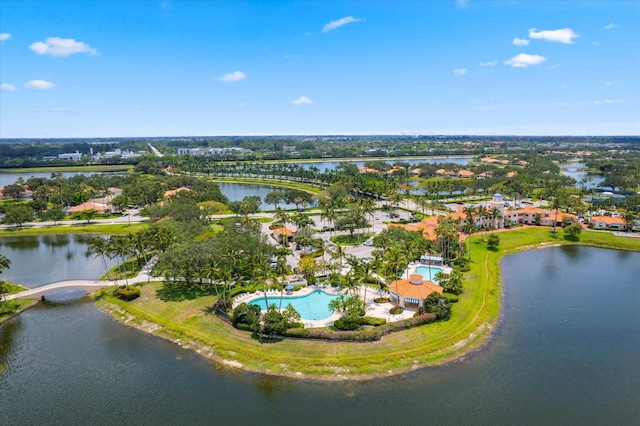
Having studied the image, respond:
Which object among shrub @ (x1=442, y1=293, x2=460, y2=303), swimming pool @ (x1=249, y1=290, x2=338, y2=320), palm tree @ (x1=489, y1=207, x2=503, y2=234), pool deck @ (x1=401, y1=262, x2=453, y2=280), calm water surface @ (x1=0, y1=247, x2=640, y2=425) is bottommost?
calm water surface @ (x1=0, y1=247, x2=640, y2=425)

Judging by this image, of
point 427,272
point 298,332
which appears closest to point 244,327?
point 298,332

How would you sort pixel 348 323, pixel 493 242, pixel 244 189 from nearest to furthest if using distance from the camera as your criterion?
pixel 348 323
pixel 493 242
pixel 244 189

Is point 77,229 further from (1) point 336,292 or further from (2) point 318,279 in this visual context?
(1) point 336,292

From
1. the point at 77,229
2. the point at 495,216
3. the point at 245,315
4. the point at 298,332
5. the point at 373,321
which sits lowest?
the point at 298,332

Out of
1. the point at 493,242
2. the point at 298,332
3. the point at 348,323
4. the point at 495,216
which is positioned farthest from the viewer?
the point at 495,216

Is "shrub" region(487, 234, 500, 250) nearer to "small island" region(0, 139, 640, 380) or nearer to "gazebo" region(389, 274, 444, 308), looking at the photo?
"small island" region(0, 139, 640, 380)

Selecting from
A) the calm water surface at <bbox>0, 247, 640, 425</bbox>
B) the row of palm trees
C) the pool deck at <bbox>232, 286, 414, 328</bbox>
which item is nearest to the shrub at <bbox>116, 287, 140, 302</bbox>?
the row of palm trees
